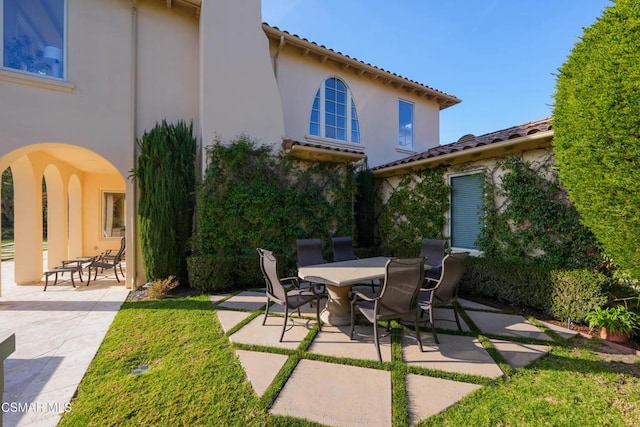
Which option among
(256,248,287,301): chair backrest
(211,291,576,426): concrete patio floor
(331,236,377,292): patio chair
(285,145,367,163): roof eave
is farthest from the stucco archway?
(211,291,576,426): concrete patio floor

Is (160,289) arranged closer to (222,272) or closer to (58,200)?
(222,272)

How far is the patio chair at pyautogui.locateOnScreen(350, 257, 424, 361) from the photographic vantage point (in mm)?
3781

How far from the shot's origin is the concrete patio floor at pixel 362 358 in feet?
9.19

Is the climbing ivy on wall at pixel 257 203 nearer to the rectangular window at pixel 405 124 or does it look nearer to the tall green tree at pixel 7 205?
the rectangular window at pixel 405 124

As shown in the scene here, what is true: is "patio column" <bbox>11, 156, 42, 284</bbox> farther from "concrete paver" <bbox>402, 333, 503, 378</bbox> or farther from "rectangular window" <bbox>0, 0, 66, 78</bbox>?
"concrete paver" <bbox>402, 333, 503, 378</bbox>

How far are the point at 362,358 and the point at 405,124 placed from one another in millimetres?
11044

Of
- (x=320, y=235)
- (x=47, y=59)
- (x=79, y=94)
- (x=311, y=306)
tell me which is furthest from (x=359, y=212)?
(x=47, y=59)

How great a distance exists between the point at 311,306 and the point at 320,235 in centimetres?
295

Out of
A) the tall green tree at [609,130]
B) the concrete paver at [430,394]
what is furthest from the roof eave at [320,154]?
the concrete paver at [430,394]

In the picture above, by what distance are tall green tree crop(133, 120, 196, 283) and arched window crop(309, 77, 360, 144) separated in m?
4.73

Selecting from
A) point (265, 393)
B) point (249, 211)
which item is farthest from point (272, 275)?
point (249, 211)

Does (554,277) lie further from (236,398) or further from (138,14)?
(138,14)

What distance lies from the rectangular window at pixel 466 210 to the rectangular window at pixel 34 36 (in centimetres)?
1065

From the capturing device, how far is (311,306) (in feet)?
19.1
